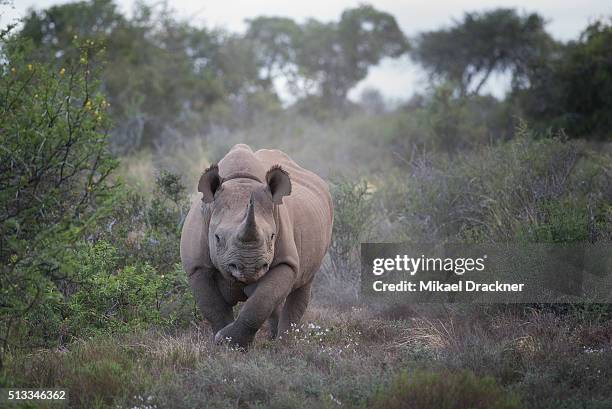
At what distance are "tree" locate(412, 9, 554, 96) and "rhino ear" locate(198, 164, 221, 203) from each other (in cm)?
2204

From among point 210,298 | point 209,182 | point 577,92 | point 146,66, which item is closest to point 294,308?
point 210,298

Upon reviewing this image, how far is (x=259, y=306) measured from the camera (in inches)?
277

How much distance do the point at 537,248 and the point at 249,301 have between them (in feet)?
13.2

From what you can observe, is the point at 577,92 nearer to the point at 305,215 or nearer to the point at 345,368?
the point at 305,215

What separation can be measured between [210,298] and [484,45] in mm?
23552

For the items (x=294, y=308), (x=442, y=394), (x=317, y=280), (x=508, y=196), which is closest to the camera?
(x=442, y=394)


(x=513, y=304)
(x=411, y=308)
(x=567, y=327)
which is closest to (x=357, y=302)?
(x=411, y=308)

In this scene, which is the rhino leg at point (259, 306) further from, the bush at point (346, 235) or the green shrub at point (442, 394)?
the bush at point (346, 235)

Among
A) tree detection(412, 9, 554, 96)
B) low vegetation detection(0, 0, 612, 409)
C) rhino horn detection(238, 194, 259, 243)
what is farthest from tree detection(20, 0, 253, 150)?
rhino horn detection(238, 194, 259, 243)

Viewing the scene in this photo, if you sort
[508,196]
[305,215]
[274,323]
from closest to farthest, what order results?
[305,215]
[274,323]
[508,196]

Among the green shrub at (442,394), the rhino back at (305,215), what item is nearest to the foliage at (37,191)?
the rhino back at (305,215)

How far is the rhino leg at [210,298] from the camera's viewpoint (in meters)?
7.41

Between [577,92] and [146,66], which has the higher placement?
[146,66]

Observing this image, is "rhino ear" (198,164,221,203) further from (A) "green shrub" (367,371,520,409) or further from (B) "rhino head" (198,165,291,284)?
(A) "green shrub" (367,371,520,409)
